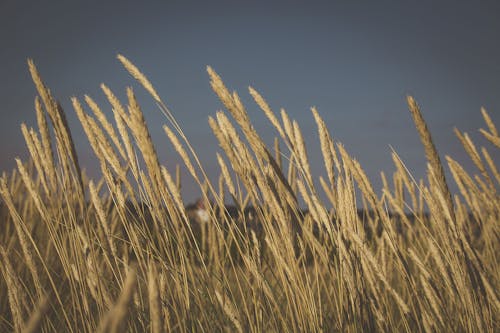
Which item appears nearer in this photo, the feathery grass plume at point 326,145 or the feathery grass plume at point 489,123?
the feathery grass plume at point 326,145

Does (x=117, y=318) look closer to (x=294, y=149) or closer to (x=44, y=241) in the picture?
(x=294, y=149)

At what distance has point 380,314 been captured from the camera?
2.88 ft

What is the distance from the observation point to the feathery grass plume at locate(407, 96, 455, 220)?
72 cm

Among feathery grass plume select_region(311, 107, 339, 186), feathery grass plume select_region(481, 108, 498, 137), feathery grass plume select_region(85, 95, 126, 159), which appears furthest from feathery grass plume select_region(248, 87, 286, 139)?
feathery grass plume select_region(481, 108, 498, 137)

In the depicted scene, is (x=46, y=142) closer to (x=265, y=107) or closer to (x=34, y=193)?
(x=34, y=193)

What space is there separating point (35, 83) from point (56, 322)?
1.21 meters

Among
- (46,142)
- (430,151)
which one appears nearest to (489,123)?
(430,151)

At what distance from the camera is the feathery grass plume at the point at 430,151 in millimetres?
720

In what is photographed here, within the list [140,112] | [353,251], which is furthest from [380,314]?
[140,112]

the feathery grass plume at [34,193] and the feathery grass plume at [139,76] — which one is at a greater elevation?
the feathery grass plume at [139,76]

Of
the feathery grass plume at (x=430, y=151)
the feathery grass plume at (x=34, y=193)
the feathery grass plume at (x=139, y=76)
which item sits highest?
the feathery grass plume at (x=139, y=76)

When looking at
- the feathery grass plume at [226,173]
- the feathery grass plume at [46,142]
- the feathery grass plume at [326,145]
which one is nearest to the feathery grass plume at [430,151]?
the feathery grass plume at [326,145]

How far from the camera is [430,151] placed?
2.37 ft

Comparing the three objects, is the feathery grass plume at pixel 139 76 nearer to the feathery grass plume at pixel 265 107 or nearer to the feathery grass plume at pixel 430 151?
the feathery grass plume at pixel 265 107
